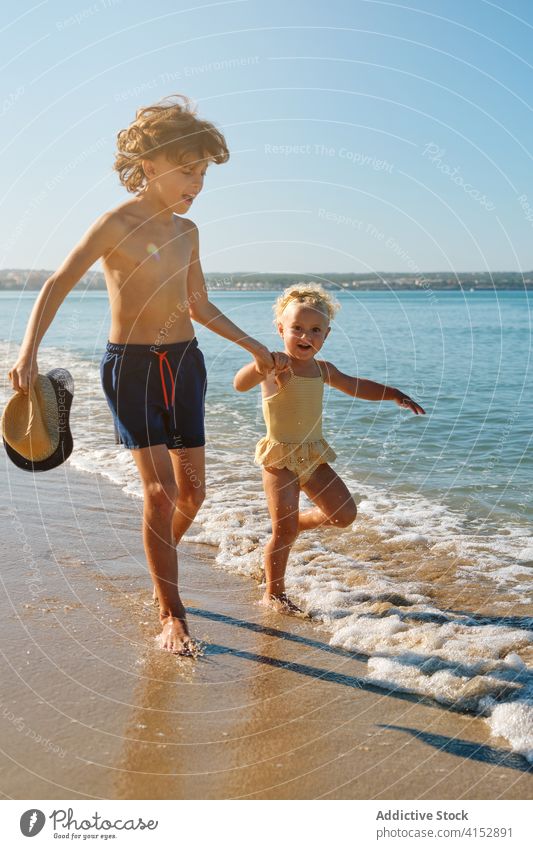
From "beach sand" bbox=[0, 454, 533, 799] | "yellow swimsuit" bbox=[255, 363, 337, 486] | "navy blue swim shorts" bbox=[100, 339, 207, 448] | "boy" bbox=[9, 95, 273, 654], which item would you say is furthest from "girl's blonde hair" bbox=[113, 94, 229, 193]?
"beach sand" bbox=[0, 454, 533, 799]

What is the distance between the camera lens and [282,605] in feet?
15.6

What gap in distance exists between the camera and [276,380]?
16.0 feet

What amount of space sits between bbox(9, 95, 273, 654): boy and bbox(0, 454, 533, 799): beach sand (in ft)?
1.15

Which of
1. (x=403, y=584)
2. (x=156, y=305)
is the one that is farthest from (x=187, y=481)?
(x=403, y=584)

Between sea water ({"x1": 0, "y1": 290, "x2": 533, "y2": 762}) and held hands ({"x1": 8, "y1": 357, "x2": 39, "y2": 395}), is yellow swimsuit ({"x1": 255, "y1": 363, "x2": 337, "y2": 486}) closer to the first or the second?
sea water ({"x1": 0, "y1": 290, "x2": 533, "y2": 762})

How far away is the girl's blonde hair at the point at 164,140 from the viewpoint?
4.20 metres

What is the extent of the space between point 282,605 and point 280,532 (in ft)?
1.31

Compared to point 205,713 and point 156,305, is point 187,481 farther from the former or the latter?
point 205,713

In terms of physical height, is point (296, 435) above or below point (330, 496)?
above

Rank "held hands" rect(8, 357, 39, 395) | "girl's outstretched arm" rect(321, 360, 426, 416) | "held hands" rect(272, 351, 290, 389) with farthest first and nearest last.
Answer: "girl's outstretched arm" rect(321, 360, 426, 416) → "held hands" rect(272, 351, 290, 389) → "held hands" rect(8, 357, 39, 395)

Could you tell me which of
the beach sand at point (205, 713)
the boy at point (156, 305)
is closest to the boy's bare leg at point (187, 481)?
the boy at point (156, 305)

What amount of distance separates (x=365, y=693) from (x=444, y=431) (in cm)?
661

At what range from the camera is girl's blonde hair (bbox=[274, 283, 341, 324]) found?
4879 mm

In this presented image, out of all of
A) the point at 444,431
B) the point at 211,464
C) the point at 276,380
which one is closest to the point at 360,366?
the point at 444,431
